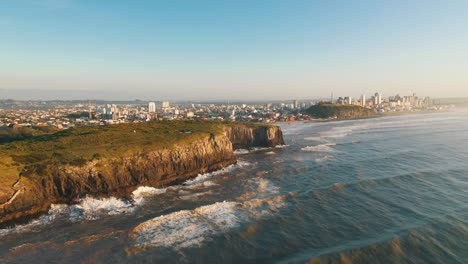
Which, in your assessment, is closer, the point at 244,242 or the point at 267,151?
the point at 244,242

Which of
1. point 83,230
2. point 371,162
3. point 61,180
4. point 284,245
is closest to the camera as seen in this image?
point 284,245

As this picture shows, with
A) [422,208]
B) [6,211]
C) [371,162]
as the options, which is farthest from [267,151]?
[6,211]

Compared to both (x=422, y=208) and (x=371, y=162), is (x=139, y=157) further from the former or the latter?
(x=371, y=162)

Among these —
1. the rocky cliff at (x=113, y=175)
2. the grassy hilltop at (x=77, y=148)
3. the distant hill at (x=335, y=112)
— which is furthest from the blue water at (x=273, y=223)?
the distant hill at (x=335, y=112)

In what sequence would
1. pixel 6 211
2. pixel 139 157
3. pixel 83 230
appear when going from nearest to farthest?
pixel 83 230
pixel 6 211
pixel 139 157

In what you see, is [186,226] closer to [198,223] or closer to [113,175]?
[198,223]

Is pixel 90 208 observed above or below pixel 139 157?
below
